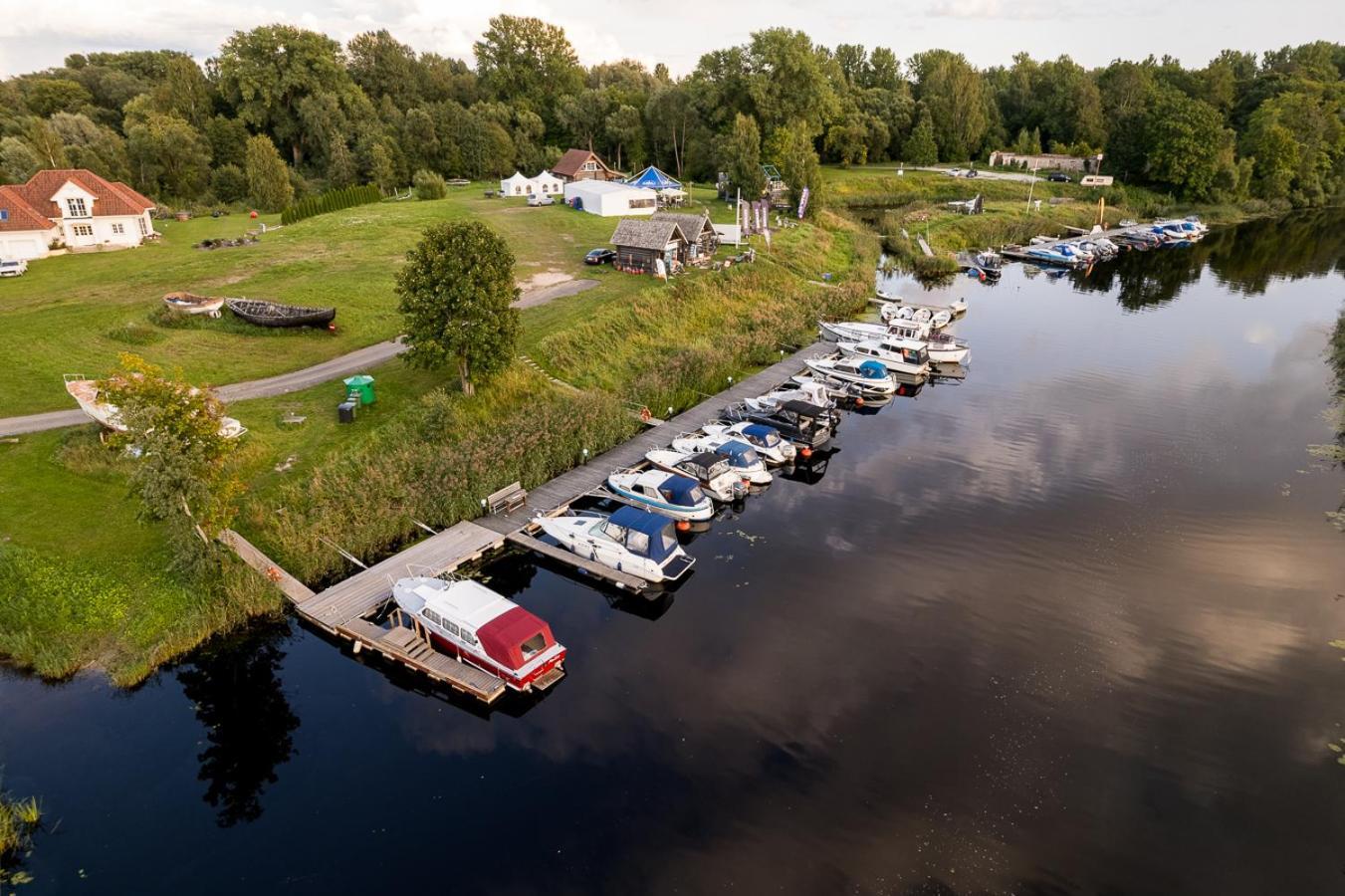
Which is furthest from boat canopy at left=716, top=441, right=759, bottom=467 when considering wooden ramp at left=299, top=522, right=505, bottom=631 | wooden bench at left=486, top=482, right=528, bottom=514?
wooden ramp at left=299, top=522, right=505, bottom=631

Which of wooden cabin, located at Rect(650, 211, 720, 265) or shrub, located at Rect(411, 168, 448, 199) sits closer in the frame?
wooden cabin, located at Rect(650, 211, 720, 265)

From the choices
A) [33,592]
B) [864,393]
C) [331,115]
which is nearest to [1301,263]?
[864,393]

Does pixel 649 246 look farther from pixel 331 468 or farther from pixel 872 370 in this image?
pixel 331 468

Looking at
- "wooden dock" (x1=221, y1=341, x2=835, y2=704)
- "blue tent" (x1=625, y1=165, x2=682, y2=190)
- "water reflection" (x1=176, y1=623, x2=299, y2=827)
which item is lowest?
"water reflection" (x1=176, y1=623, x2=299, y2=827)

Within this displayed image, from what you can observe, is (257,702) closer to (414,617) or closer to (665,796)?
(414,617)

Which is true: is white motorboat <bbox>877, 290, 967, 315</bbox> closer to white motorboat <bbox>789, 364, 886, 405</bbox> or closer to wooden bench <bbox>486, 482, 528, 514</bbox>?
white motorboat <bbox>789, 364, 886, 405</bbox>

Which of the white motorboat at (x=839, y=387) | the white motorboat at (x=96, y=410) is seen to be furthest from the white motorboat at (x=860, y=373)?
the white motorboat at (x=96, y=410)

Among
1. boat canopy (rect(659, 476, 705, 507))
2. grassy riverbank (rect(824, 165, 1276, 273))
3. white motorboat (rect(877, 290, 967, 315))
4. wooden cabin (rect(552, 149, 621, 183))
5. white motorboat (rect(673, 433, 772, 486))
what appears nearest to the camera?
boat canopy (rect(659, 476, 705, 507))

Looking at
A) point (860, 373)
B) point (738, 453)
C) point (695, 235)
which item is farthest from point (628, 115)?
point (738, 453)
